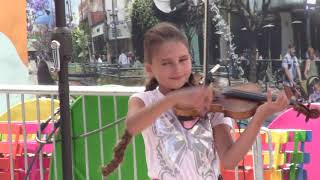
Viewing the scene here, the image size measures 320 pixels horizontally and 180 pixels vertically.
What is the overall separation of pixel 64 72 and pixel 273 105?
1.00 meters

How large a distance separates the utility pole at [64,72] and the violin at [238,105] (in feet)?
2.37

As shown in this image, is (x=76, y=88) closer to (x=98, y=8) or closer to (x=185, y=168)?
(x=185, y=168)

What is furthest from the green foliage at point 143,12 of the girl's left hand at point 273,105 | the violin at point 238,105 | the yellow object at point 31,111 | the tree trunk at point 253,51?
the girl's left hand at point 273,105

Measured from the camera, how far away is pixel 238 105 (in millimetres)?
1814

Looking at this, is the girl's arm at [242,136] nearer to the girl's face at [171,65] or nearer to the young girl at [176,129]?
the young girl at [176,129]

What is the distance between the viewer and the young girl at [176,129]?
1668 millimetres

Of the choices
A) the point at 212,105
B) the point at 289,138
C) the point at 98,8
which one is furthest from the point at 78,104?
the point at 98,8

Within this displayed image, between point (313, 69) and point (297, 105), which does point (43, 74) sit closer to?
point (313, 69)

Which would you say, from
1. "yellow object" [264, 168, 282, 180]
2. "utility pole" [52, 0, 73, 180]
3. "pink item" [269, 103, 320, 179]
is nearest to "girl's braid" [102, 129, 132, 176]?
"utility pole" [52, 0, 73, 180]

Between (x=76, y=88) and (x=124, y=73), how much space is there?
10.0 feet

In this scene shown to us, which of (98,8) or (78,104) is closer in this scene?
(78,104)

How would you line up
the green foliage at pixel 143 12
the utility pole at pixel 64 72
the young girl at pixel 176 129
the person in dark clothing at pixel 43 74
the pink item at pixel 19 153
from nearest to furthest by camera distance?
the young girl at pixel 176 129 → the utility pole at pixel 64 72 → the pink item at pixel 19 153 → the green foliage at pixel 143 12 → the person in dark clothing at pixel 43 74

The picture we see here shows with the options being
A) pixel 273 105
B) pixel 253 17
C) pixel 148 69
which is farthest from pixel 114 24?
pixel 273 105

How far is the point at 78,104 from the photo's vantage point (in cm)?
301
